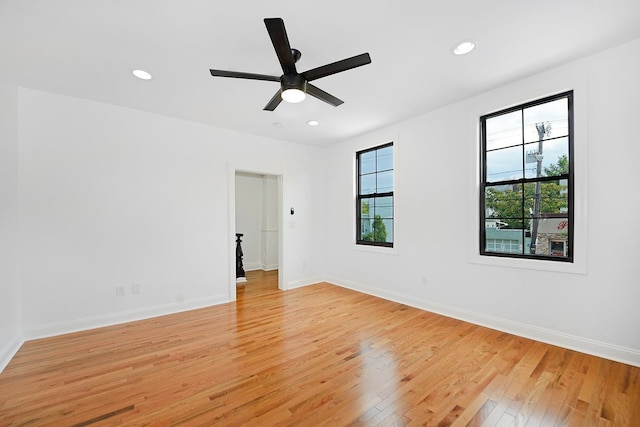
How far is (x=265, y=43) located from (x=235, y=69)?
1.73 ft

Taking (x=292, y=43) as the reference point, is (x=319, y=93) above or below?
below

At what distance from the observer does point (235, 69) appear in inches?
100

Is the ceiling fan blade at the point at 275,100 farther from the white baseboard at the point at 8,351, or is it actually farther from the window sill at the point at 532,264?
the white baseboard at the point at 8,351

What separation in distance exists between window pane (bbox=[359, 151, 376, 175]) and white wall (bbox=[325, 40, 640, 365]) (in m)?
0.29

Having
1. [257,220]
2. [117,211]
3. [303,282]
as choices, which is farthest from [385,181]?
[117,211]

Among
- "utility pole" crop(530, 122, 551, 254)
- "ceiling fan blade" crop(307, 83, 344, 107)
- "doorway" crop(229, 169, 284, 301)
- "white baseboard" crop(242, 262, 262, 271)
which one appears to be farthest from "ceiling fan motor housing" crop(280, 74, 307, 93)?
"white baseboard" crop(242, 262, 262, 271)

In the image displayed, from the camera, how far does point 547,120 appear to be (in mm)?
2830

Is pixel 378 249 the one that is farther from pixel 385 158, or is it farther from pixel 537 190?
pixel 537 190

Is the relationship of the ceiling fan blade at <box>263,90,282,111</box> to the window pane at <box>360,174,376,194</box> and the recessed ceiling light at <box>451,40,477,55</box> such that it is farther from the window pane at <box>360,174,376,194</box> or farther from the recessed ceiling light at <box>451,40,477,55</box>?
the window pane at <box>360,174,376,194</box>

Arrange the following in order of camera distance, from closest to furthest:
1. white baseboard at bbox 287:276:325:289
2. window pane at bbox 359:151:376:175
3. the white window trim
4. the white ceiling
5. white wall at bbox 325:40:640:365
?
the white ceiling
white wall at bbox 325:40:640:365
the white window trim
window pane at bbox 359:151:376:175
white baseboard at bbox 287:276:325:289

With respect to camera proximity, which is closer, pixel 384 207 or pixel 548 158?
pixel 548 158

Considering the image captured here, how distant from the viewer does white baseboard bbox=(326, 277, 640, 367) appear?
232 cm

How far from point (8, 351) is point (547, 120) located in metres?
5.78

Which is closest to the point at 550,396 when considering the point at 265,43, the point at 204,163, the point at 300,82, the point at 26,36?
the point at 300,82
